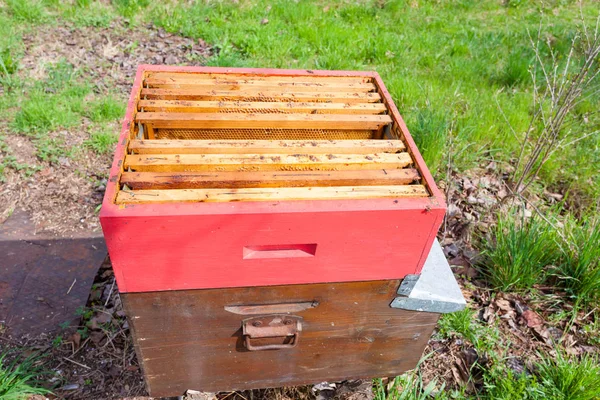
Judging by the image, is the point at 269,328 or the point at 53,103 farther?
the point at 53,103

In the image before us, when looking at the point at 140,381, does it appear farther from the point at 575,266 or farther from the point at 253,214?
the point at 575,266

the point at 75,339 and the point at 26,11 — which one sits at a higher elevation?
the point at 26,11

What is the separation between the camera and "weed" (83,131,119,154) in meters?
3.63

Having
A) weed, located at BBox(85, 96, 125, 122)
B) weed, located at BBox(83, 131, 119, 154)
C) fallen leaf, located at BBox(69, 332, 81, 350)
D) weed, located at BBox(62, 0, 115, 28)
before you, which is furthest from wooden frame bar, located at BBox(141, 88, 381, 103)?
weed, located at BBox(62, 0, 115, 28)

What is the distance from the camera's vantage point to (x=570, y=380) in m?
2.19

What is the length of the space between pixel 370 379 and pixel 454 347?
64 centimetres

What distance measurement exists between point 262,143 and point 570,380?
1.88m

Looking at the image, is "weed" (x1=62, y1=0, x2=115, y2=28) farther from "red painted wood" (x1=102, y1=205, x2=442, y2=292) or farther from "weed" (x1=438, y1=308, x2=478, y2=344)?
"weed" (x1=438, y1=308, x2=478, y2=344)

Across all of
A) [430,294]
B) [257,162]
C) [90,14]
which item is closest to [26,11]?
[90,14]

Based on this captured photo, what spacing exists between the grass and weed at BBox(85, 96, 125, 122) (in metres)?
2.15

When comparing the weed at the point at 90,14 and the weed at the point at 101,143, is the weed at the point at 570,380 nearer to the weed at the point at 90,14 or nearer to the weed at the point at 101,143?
the weed at the point at 101,143

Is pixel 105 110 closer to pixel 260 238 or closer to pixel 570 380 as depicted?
pixel 260 238

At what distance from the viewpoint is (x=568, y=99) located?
2762mm

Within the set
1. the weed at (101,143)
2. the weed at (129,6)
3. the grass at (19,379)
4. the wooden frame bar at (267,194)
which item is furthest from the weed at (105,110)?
the wooden frame bar at (267,194)
